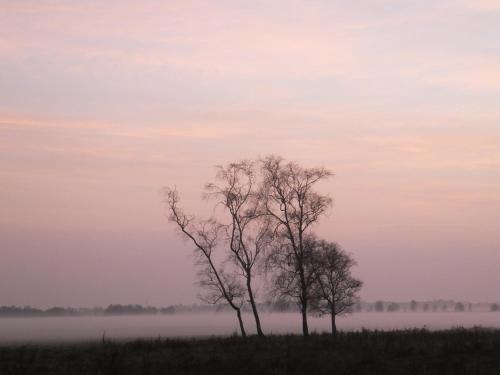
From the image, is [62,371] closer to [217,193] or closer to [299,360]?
[299,360]

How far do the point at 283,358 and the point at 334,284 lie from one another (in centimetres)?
3301

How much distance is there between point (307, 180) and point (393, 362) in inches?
985

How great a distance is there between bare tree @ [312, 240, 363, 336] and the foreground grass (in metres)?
24.0

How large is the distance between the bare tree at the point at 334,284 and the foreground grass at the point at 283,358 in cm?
2399

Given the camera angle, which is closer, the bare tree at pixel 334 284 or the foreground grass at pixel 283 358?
the foreground grass at pixel 283 358

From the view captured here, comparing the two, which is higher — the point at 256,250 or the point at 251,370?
the point at 256,250

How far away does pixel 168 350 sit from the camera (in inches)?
1379

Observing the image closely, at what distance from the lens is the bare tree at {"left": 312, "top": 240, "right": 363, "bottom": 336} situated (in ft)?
200

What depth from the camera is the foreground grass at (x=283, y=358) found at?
27797 mm

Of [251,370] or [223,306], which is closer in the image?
[251,370]

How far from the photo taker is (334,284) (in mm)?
62438

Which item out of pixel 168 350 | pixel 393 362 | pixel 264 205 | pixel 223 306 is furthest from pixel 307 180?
pixel 393 362

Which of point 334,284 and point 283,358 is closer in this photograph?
point 283,358

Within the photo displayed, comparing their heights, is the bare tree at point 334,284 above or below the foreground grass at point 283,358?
above
